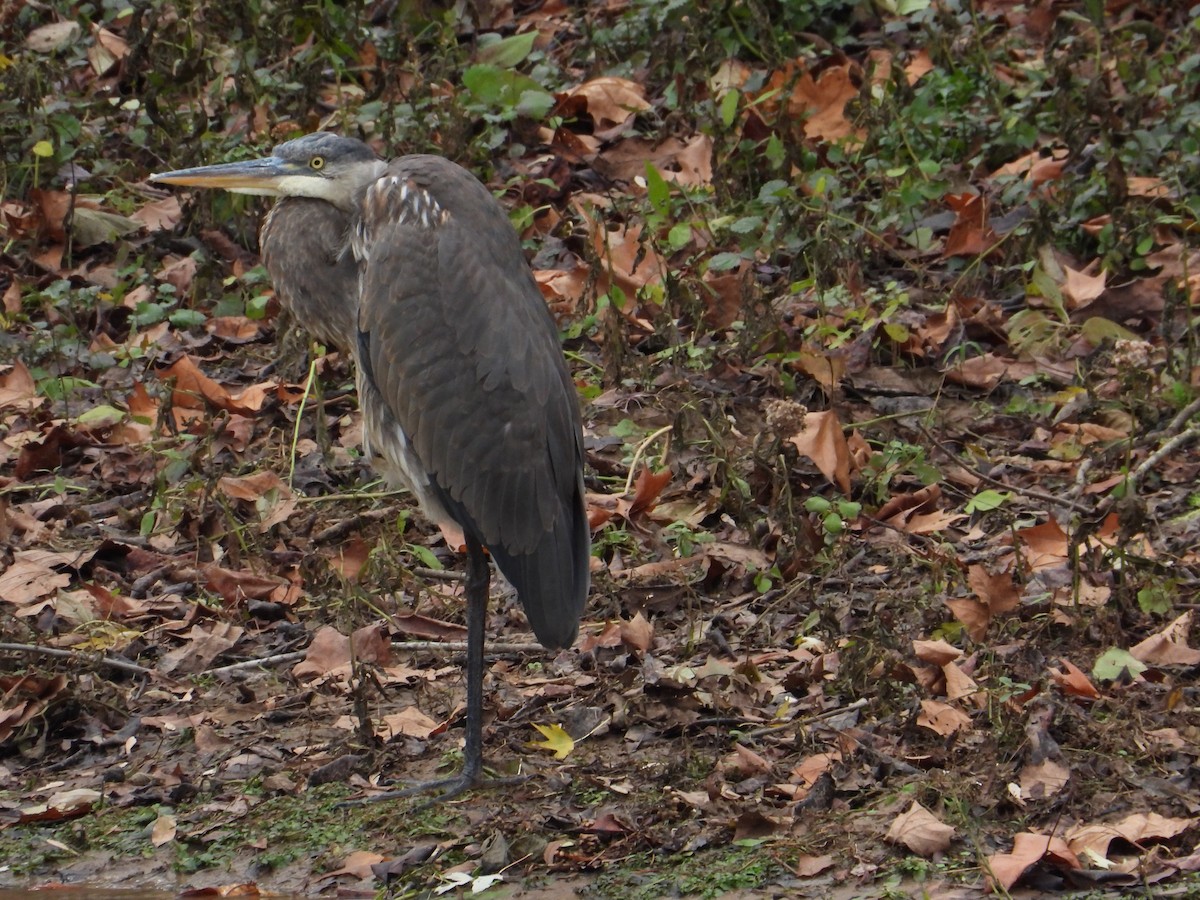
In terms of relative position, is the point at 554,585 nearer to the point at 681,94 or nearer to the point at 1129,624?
the point at 1129,624

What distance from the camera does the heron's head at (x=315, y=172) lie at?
540cm

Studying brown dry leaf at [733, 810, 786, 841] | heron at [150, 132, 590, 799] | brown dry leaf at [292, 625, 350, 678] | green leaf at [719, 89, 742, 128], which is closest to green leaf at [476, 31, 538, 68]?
green leaf at [719, 89, 742, 128]

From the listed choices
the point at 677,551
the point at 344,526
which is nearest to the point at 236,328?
the point at 344,526

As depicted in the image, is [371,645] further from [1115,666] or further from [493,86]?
[493,86]

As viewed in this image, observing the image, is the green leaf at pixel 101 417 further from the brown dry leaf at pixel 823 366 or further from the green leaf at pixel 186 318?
the brown dry leaf at pixel 823 366

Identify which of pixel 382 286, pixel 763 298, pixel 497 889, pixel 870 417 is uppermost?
pixel 382 286

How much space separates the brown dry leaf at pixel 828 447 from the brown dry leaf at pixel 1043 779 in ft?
5.95

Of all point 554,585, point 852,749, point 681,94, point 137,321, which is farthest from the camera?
point 681,94

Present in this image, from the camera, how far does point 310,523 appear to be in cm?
617

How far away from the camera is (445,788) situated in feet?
15.3

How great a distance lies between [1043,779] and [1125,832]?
0.29 meters

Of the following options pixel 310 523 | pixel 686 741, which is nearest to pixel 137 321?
pixel 310 523

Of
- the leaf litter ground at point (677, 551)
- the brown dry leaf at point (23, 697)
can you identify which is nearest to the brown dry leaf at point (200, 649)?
the leaf litter ground at point (677, 551)

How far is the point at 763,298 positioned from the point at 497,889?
3.16m
